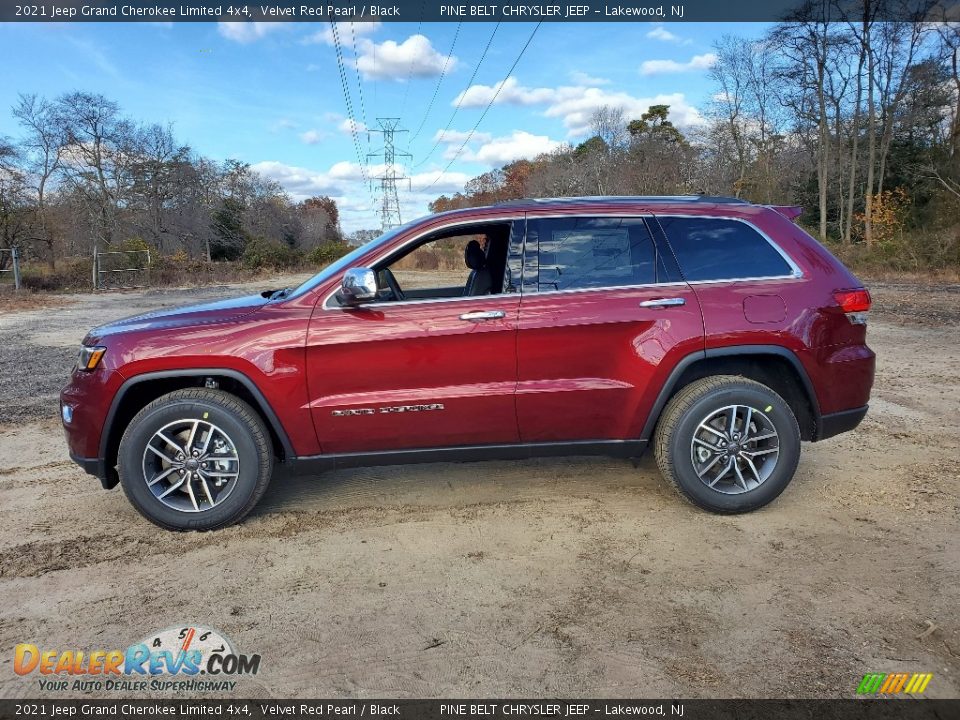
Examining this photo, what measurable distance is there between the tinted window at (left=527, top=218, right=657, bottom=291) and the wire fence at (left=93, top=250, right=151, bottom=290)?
2597 cm

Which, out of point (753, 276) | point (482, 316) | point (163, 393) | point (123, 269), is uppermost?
point (123, 269)

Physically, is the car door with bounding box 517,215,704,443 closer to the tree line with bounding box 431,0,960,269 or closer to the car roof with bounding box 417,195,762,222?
the car roof with bounding box 417,195,762,222

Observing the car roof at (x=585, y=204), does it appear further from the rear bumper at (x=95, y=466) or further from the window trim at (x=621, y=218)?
the rear bumper at (x=95, y=466)

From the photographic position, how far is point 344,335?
137 inches

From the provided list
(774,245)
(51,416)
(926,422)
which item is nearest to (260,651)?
(774,245)

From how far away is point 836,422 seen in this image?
373 cm

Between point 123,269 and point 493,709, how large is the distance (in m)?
29.2

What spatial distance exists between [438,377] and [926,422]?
4.50 metres

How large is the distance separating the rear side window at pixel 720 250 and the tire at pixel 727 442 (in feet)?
2.12

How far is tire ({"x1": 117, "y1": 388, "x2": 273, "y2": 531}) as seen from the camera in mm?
3467

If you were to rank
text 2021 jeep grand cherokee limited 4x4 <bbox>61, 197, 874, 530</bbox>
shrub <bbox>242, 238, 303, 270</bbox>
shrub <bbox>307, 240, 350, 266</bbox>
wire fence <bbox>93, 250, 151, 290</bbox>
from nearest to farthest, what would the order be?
Result: text 2021 jeep grand cherokee limited 4x4 <bbox>61, 197, 874, 530</bbox> → wire fence <bbox>93, 250, 151, 290</bbox> → shrub <bbox>242, 238, 303, 270</bbox> → shrub <bbox>307, 240, 350, 266</bbox>

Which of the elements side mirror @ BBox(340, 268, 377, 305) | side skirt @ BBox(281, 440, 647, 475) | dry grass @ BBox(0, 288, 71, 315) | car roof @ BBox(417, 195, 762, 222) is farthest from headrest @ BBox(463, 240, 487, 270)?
dry grass @ BBox(0, 288, 71, 315)

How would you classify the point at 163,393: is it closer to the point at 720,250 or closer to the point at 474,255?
the point at 474,255

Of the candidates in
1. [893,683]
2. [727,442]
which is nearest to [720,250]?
[727,442]
